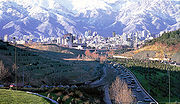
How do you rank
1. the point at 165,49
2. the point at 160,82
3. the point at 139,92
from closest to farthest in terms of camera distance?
the point at 139,92
the point at 160,82
the point at 165,49

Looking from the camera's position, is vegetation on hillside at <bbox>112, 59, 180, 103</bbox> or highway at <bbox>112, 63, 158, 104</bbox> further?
vegetation on hillside at <bbox>112, 59, 180, 103</bbox>

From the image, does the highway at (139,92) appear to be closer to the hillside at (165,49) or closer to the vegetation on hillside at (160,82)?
the vegetation on hillside at (160,82)

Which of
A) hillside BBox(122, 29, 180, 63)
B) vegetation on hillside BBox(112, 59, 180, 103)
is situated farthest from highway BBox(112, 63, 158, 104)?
hillside BBox(122, 29, 180, 63)

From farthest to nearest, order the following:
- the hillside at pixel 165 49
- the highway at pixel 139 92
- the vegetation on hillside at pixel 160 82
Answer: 1. the hillside at pixel 165 49
2. the vegetation on hillside at pixel 160 82
3. the highway at pixel 139 92

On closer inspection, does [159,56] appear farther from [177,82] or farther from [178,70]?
[177,82]

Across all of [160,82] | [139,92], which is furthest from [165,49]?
[139,92]

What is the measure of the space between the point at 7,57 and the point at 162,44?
79041mm

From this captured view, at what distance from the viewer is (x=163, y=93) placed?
53.2 m

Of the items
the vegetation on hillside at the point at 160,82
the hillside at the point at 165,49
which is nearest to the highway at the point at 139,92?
the vegetation on hillside at the point at 160,82

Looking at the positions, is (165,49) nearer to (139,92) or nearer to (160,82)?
(160,82)

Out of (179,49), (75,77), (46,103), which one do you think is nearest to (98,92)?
(75,77)

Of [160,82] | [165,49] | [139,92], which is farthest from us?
[165,49]

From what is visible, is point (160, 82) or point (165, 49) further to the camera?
point (165, 49)

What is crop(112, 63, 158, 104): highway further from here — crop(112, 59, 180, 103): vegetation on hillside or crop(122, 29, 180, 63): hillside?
crop(122, 29, 180, 63): hillside
